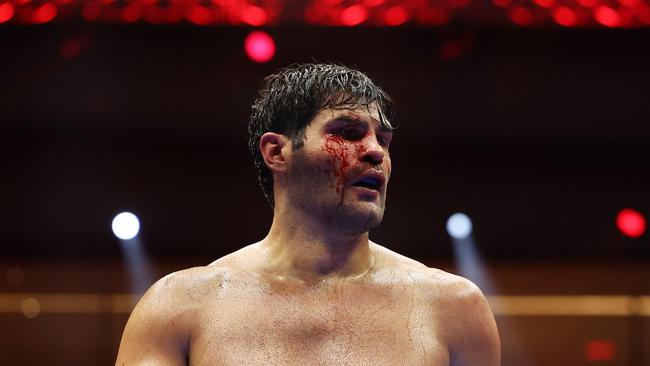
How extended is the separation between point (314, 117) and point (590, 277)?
106 inches

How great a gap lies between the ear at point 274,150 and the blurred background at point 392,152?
1731 mm

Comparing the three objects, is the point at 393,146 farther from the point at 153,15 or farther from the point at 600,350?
the point at 600,350

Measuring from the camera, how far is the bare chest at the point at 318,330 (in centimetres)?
144

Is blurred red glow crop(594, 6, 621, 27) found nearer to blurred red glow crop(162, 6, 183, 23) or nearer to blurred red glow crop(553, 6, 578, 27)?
blurred red glow crop(553, 6, 578, 27)

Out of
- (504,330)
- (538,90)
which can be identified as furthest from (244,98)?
(504,330)

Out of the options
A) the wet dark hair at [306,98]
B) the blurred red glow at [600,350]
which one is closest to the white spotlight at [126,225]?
the blurred red glow at [600,350]

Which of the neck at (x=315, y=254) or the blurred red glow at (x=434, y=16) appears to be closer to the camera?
the neck at (x=315, y=254)

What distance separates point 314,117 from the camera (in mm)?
1577

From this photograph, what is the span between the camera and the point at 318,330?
1476 mm

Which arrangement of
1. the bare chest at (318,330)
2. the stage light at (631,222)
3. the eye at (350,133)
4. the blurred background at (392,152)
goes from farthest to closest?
the stage light at (631,222) → the blurred background at (392,152) → the eye at (350,133) → the bare chest at (318,330)

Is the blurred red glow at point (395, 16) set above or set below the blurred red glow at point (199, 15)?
below

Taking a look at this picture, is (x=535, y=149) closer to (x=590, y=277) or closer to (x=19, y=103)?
(x=590, y=277)

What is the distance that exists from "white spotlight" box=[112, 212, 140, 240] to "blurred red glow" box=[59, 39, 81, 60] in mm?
768

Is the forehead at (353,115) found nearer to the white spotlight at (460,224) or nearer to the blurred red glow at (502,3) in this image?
the blurred red glow at (502,3)
